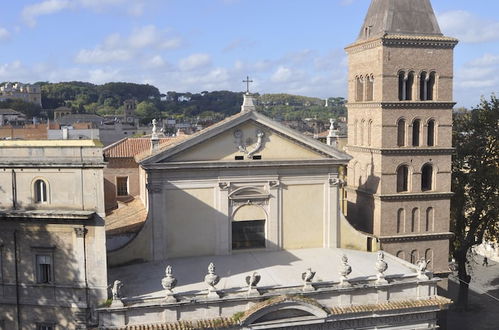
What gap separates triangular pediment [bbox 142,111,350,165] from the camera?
84.3 feet

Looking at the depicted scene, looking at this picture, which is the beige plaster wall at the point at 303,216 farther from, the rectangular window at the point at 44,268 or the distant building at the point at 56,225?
the rectangular window at the point at 44,268

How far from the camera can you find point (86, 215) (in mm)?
20219

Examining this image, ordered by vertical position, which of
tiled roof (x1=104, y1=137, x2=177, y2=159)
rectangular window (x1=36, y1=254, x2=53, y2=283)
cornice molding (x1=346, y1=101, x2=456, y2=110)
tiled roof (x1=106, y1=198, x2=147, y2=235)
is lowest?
rectangular window (x1=36, y1=254, x2=53, y2=283)

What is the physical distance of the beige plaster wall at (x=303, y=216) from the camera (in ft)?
89.5

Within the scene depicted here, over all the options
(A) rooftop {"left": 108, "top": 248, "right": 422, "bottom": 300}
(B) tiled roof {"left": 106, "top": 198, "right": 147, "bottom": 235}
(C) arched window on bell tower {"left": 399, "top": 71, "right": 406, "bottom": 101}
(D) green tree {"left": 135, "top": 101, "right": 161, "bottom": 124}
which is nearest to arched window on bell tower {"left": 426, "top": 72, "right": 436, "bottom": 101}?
(C) arched window on bell tower {"left": 399, "top": 71, "right": 406, "bottom": 101}

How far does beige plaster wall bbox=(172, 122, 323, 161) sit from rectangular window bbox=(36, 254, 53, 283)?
7.38m

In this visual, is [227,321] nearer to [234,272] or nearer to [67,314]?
[234,272]

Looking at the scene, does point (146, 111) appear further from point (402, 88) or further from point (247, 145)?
point (247, 145)

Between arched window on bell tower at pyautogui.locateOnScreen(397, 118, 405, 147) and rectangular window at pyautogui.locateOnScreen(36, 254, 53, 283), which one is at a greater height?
arched window on bell tower at pyautogui.locateOnScreen(397, 118, 405, 147)

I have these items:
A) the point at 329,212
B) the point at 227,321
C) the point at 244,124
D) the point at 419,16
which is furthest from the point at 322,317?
the point at 419,16

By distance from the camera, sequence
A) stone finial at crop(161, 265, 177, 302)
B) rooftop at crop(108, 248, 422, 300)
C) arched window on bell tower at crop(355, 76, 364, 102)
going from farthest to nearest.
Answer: arched window on bell tower at crop(355, 76, 364, 102)
rooftop at crop(108, 248, 422, 300)
stone finial at crop(161, 265, 177, 302)

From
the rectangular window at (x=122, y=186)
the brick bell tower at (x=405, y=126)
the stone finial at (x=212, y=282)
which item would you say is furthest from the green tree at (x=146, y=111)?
the stone finial at (x=212, y=282)

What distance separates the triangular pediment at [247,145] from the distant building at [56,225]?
15.5 ft

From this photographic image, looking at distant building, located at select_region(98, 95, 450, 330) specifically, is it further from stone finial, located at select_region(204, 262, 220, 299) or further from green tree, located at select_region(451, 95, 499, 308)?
green tree, located at select_region(451, 95, 499, 308)
